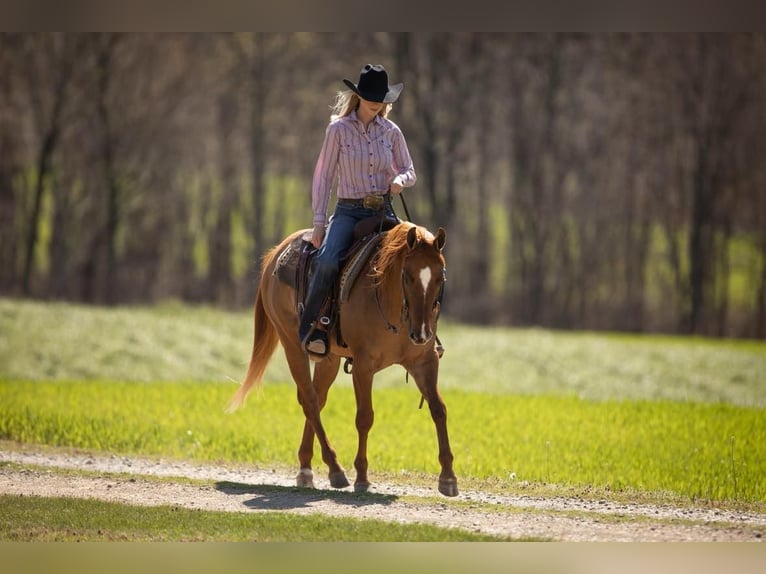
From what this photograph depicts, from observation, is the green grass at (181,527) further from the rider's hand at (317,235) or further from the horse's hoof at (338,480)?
the rider's hand at (317,235)

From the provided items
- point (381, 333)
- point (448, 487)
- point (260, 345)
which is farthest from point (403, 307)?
point (260, 345)

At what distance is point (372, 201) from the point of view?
9648 mm

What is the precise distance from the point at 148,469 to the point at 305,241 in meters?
2.96

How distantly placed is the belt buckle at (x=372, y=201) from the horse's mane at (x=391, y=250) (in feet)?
1.67

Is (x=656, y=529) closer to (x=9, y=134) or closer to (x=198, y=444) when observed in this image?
(x=198, y=444)

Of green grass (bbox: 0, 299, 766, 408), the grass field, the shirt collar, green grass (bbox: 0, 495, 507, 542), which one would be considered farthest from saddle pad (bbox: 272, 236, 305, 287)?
green grass (bbox: 0, 299, 766, 408)

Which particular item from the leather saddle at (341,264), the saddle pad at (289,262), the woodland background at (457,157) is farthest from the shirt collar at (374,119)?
the woodland background at (457,157)

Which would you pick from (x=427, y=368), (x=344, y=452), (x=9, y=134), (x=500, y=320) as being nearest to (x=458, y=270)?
(x=500, y=320)

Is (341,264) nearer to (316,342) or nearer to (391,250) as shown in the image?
(316,342)

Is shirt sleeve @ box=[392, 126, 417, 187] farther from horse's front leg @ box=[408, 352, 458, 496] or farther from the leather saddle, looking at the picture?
horse's front leg @ box=[408, 352, 458, 496]

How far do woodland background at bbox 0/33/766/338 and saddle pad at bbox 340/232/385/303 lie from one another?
72.6 ft

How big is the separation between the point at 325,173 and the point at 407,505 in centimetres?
279

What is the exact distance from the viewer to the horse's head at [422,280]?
334 inches

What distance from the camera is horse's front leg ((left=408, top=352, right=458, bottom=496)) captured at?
9.23 meters
